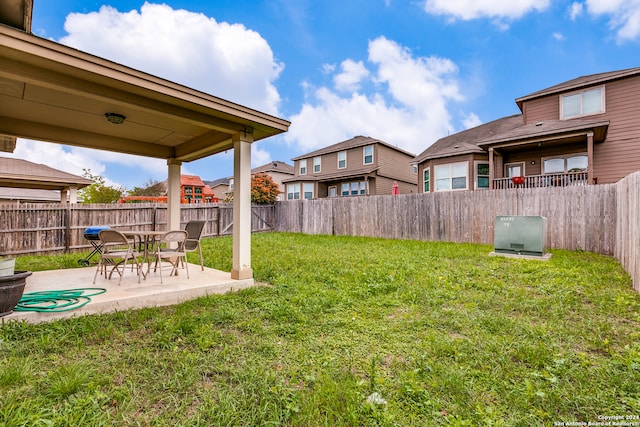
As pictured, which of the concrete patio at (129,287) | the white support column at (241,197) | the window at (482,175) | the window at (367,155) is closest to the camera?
the concrete patio at (129,287)

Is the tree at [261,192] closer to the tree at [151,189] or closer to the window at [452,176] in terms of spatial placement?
the window at [452,176]

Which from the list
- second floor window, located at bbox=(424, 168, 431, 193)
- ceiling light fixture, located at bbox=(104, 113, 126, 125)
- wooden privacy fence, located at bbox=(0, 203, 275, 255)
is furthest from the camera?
second floor window, located at bbox=(424, 168, 431, 193)

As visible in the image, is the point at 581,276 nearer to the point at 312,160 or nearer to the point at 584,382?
the point at 584,382

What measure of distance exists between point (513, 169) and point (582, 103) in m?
3.34

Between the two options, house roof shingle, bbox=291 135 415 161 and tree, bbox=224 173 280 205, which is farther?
house roof shingle, bbox=291 135 415 161

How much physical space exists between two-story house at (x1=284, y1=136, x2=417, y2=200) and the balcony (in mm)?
7270

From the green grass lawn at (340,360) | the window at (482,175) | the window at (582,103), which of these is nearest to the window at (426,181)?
the window at (482,175)

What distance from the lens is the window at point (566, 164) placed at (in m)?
11.7

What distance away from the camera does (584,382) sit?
2.13 metres

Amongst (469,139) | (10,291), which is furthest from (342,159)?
(10,291)

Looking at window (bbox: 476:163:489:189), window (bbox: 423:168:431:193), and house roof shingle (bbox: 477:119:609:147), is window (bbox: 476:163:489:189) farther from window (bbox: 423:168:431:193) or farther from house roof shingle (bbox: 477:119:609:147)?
window (bbox: 423:168:431:193)

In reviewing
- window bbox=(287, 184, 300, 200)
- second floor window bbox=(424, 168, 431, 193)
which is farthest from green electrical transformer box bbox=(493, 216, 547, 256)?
window bbox=(287, 184, 300, 200)

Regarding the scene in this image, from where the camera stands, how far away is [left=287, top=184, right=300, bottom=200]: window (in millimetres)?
22516

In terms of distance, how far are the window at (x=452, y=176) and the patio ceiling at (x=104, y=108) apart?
1171 centimetres
